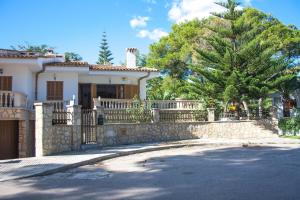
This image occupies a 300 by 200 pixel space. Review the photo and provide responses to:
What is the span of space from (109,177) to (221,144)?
10.4 meters

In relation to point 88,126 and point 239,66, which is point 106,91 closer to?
point 88,126

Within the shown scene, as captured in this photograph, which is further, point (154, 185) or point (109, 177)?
point (109, 177)

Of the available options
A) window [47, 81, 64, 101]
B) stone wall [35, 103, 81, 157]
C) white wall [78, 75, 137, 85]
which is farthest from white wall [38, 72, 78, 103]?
stone wall [35, 103, 81, 157]

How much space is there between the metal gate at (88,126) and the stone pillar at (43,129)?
211 cm

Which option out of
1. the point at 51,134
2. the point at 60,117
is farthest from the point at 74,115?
the point at 51,134

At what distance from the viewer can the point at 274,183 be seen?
8.73 m

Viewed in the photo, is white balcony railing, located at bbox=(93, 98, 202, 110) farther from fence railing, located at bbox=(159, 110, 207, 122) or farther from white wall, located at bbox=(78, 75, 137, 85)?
white wall, located at bbox=(78, 75, 137, 85)

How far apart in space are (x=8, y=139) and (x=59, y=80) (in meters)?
6.03

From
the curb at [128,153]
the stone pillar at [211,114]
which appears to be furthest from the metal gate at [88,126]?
the stone pillar at [211,114]

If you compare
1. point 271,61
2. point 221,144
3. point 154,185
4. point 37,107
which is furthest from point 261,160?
point 271,61

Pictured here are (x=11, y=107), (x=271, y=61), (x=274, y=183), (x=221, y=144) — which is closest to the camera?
(x=274, y=183)

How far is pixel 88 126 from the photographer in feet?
58.3

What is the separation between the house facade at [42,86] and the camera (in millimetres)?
18141

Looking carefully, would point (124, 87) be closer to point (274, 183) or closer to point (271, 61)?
point (271, 61)
